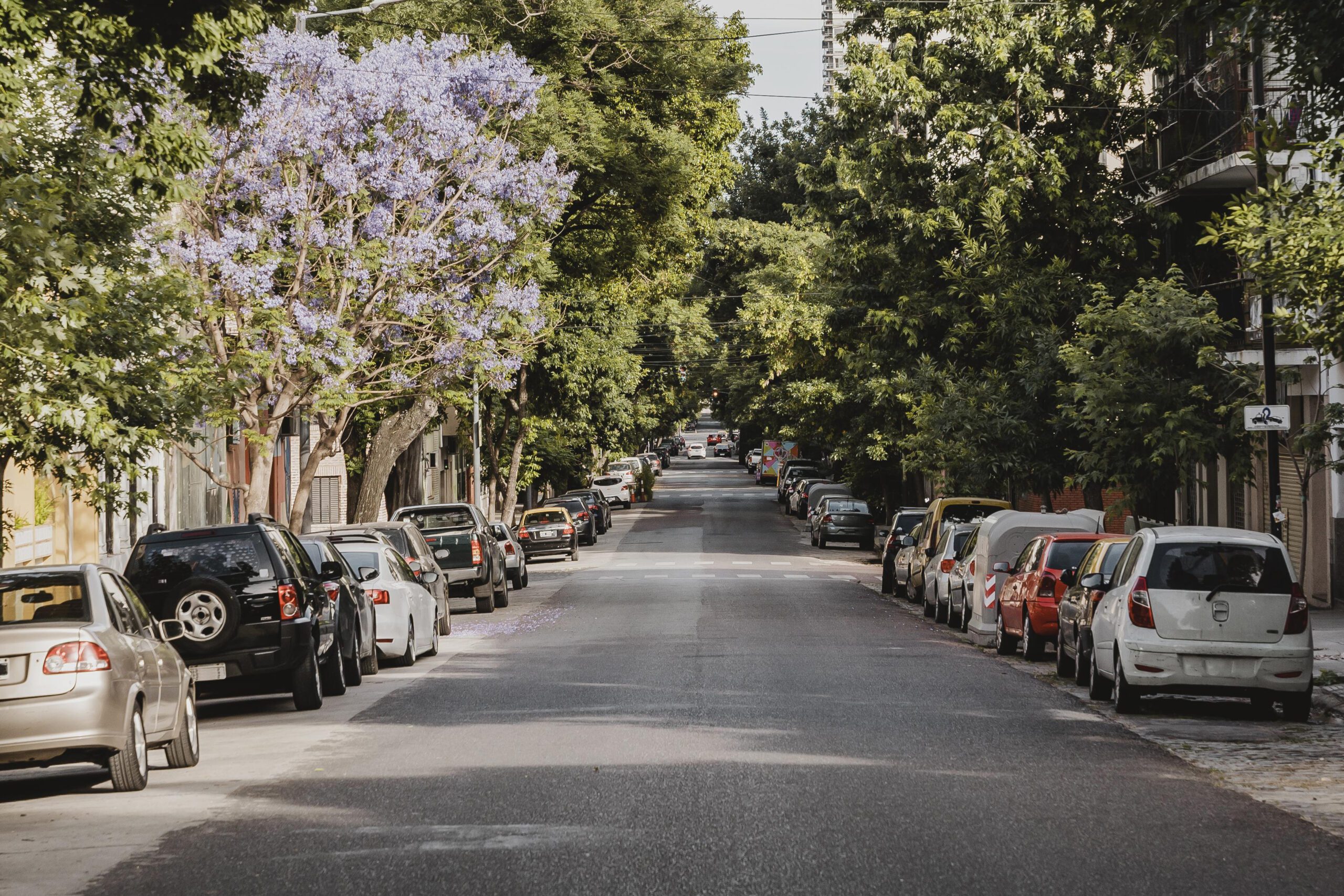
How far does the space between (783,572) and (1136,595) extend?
1023 inches

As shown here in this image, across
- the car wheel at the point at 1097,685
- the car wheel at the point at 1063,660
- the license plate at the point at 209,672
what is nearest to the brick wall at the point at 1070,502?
the car wheel at the point at 1063,660

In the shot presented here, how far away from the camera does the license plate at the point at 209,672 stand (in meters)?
14.8

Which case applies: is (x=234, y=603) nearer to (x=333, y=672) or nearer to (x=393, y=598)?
(x=333, y=672)

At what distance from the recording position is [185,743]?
39.7 feet

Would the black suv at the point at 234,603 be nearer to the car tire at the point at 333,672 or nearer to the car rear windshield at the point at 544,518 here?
the car tire at the point at 333,672

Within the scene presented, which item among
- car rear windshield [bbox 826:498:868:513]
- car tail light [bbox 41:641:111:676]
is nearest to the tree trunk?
car rear windshield [bbox 826:498:868:513]

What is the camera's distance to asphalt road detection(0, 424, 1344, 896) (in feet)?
26.1

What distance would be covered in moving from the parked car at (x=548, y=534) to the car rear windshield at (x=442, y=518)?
49.9 feet

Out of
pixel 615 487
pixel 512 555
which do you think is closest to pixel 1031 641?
pixel 512 555

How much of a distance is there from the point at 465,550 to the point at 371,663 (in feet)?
33.2

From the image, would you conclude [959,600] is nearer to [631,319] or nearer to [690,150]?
[690,150]

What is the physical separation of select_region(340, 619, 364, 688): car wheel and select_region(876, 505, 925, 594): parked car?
1674 cm

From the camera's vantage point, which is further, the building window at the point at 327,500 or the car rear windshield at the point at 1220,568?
the building window at the point at 327,500

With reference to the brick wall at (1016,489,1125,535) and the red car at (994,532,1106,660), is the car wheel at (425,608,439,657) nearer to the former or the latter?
the red car at (994,532,1106,660)
